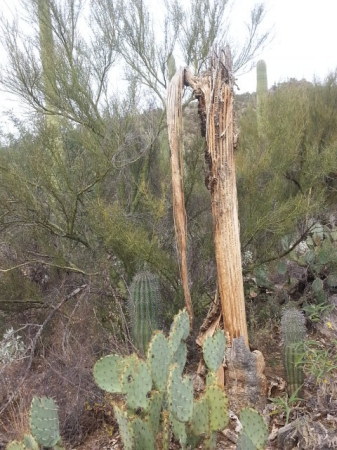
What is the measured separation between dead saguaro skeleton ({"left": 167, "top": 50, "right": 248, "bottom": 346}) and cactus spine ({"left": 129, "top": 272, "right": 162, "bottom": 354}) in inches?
33.1

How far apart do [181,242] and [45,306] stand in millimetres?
2636

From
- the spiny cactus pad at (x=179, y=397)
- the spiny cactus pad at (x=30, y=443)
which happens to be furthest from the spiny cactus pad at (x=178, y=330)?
the spiny cactus pad at (x=30, y=443)

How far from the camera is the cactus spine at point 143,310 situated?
201 inches

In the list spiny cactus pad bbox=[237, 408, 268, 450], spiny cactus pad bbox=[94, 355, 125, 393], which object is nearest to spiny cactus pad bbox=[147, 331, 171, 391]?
spiny cactus pad bbox=[94, 355, 125, 393]

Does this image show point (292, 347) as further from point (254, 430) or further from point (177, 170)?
point (177, 170)

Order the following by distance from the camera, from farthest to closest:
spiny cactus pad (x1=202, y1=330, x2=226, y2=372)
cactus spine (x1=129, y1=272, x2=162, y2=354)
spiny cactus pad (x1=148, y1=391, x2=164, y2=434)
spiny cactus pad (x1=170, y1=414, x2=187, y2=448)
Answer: cactus spine (x1=129, y1=272, x2=162, y2=354), spiny cactus pad (x1=202, y1=330, x2=226, y2=372), spiny cactus pad (x1=148, y1=391, x2=164, y2=434), spiny cactus pad (x1=170, y1=414, x2=187, y2=448)

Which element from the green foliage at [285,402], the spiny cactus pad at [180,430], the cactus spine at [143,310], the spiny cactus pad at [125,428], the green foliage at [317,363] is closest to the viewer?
the spiny cactus pad at [125,428]

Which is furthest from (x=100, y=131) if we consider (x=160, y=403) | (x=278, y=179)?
(x=160, y=403)

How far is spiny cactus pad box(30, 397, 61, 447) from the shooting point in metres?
3.03

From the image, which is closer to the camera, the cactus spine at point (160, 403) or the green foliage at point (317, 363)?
the cactus spine at point (160, 403)

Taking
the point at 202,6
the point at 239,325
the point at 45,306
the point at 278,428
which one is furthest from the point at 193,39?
the point at 278,428

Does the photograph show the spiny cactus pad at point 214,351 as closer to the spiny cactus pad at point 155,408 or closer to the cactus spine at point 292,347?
the spiny cactus pad at point 155,408

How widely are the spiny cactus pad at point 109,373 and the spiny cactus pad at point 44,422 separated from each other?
0.35 metres

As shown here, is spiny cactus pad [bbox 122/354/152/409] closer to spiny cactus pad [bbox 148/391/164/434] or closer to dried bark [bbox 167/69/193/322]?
spiny cactus pad [bbox 148/391/164/434]
